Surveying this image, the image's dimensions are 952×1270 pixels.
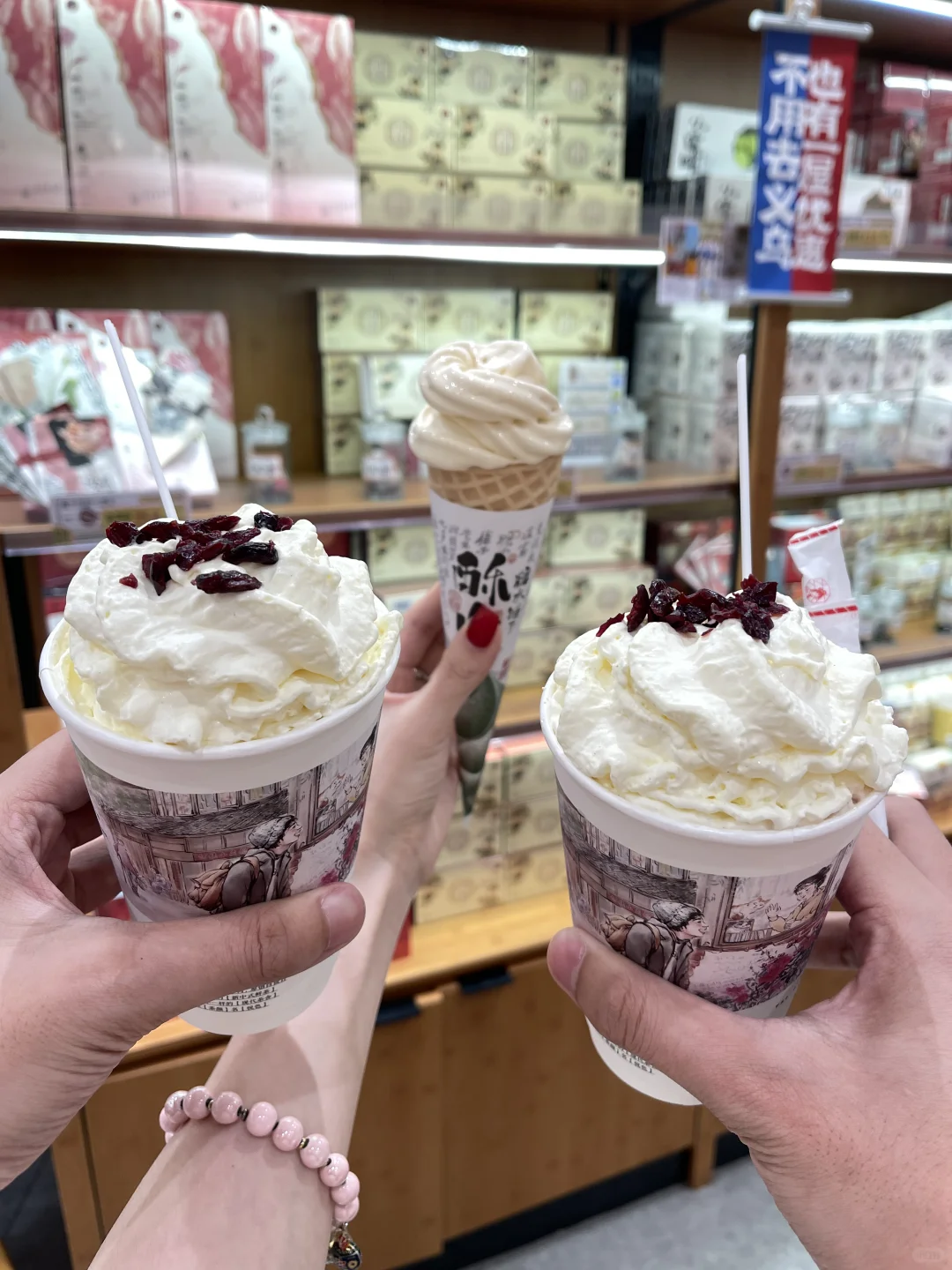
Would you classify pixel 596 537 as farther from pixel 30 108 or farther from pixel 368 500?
pixel 30 108

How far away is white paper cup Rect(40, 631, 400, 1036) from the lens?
0.75 m

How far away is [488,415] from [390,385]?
99 cm

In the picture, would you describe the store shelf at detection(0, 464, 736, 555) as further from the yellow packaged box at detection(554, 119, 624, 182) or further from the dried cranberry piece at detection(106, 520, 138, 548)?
the dried cranberry piece at detection(106, 520, 138, 548)

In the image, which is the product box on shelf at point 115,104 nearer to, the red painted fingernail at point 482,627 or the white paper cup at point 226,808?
the red painted fingernail at point 482,627

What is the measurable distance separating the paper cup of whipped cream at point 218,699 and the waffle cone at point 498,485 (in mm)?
415

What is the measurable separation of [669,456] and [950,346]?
98cm

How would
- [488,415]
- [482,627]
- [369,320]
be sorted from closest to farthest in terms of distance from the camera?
[482,627]
[488,415]
[369,320]

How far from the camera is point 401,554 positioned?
213 centimetres

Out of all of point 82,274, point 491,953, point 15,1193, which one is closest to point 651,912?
point 491,953

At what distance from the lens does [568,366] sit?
217cm

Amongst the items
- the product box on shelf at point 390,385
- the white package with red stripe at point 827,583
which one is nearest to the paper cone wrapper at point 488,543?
the white package with red stripe at point 827,583

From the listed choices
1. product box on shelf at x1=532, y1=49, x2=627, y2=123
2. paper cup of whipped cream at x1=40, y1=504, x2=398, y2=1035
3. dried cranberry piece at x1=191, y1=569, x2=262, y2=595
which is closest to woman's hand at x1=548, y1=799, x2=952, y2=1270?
paper cup of whipped cream at x1=40, y1=504, x2=398, y2=1035

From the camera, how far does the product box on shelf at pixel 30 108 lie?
158cm

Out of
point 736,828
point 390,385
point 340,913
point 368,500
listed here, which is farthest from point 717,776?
point 390,385
